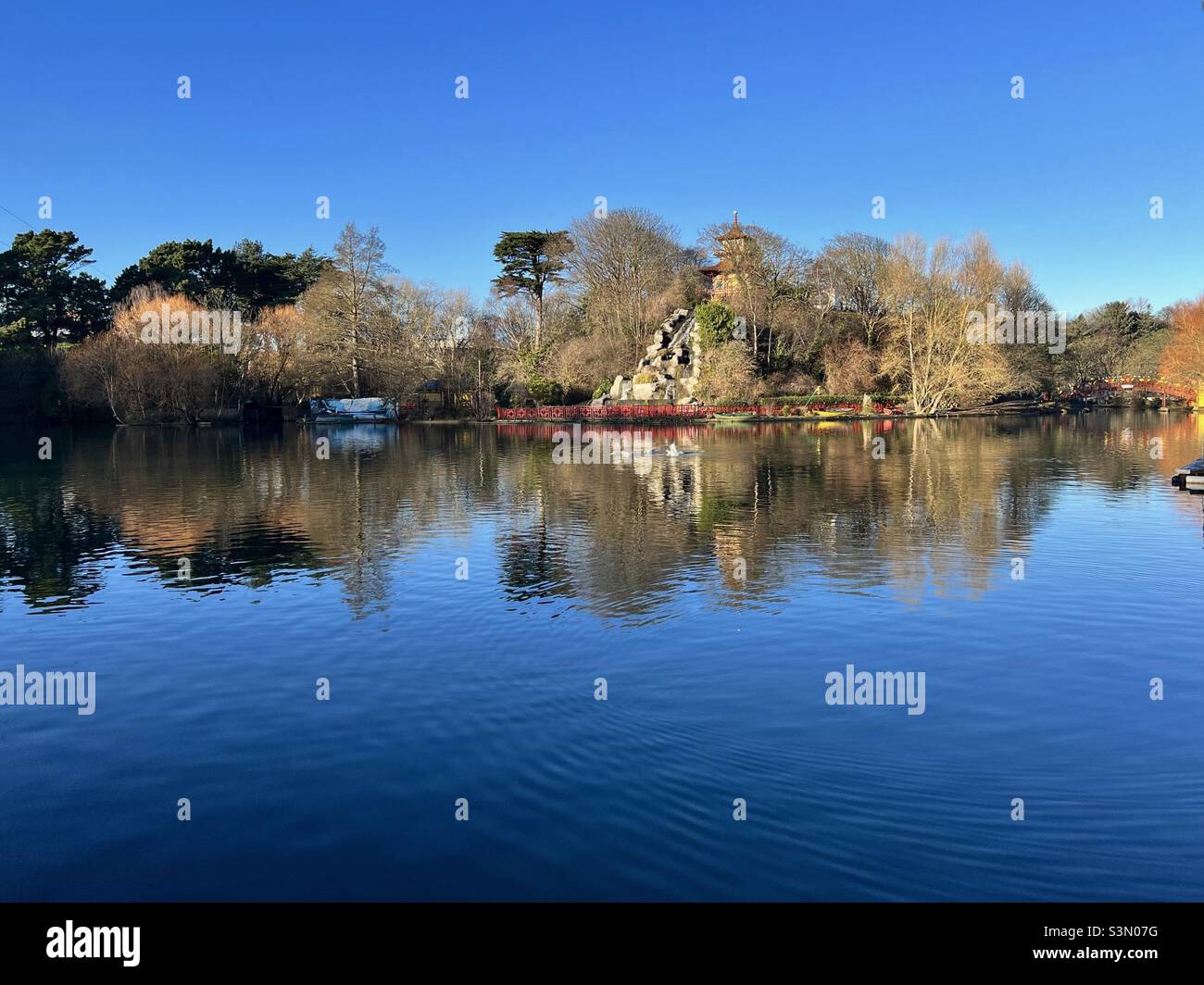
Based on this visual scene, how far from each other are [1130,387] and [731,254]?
206 feet

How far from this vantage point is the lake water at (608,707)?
7.08 metres

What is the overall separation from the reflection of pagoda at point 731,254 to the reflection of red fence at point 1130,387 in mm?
47609

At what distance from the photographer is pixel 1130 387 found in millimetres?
112750

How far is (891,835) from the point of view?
7344 mm

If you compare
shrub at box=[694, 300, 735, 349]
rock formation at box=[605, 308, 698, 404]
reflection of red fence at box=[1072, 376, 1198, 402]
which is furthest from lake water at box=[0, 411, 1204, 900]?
reflection of red fence at box=[1072, 376, 1198, 402]

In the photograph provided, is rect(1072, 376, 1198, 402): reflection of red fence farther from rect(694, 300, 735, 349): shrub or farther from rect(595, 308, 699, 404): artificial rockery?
rect(595, 308, 699, 404): artificial rockery

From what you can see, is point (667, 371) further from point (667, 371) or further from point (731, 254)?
point (731, 254)

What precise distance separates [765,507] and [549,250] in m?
72.6

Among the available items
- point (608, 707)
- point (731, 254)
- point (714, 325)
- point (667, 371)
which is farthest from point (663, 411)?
point (608, 707)

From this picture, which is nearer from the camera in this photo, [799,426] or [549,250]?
[799,426]

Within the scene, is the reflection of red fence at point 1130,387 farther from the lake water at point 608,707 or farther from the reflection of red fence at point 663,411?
the lake water at point 608,707

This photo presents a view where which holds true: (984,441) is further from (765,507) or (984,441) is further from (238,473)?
(238,473)
